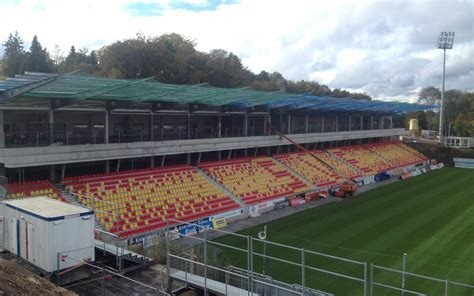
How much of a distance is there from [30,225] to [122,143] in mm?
16570

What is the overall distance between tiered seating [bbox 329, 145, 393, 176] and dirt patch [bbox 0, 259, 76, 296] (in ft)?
145

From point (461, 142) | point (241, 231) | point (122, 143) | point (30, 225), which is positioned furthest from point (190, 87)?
point (461, 142)

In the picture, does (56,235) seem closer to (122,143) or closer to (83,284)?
(83,284)

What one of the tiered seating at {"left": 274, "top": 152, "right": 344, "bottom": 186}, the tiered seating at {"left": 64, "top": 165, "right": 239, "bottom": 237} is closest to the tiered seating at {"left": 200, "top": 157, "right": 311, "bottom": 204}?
the tiered seating at {"left": 64, "top": 165, "right": 239, "bottom": 237}

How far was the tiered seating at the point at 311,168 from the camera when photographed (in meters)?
43.1

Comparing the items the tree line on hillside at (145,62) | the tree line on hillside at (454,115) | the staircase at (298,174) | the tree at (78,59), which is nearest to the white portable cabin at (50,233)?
the staircase at (298,174)

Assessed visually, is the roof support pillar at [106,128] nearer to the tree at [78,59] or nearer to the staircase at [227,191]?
the staircase at [227,191]

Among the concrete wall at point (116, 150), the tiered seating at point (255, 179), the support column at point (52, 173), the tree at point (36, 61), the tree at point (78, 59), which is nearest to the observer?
the concrete wall at point (116, 150)

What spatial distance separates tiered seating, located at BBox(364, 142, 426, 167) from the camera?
198ft

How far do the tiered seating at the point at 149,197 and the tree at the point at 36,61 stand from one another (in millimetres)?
49163

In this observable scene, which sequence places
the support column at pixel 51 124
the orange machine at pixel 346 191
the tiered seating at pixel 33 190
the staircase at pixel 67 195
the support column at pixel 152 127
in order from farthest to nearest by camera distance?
1. the orange machine at pixel 346 191
2. the support column at pixel 152 127
3. the support column at pixel 51 124
4. the staircase at pixel 67 195
5. the tiered seating at pixel 33 190

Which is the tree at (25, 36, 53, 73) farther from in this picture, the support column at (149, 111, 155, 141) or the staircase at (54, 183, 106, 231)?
the staircase at (54, 183, 106, 231)

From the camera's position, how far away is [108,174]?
28891 millimetres

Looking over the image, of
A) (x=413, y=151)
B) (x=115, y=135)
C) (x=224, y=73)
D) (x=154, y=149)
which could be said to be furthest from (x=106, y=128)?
(x=413, y=151)
